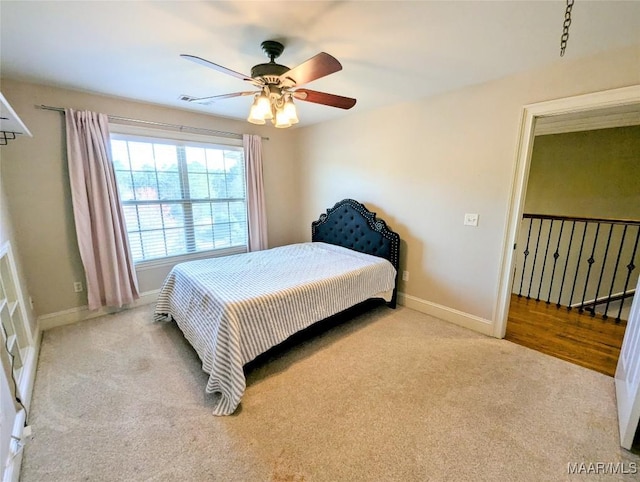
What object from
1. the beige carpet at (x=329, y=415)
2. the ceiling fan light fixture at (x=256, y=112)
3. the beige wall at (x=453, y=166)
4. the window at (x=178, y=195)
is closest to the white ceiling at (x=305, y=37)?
the beige wall at (x=453, y=166)

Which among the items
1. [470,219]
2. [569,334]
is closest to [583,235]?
[569,334]

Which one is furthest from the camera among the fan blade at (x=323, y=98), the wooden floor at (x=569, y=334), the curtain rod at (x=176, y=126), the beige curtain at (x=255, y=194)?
the beige curtain at (x=255, y=194)

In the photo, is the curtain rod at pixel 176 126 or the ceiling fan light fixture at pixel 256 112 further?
the curtain rod at pixel 176 126

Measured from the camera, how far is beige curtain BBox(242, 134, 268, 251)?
380cm

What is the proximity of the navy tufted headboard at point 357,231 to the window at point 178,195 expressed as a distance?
1.27 meters

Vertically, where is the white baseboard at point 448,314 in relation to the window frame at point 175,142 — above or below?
below

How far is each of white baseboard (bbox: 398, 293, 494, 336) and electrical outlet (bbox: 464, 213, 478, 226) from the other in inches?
37.7

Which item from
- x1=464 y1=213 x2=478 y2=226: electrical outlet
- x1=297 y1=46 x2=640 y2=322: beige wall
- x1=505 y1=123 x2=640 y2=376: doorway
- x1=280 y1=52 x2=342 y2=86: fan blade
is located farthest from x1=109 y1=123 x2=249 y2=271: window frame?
x1=505 y1=123 x2=640 y2=376: doorway

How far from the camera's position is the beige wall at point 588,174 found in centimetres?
387

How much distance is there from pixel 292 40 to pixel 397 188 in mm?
1958

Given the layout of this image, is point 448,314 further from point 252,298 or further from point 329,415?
point 252,298

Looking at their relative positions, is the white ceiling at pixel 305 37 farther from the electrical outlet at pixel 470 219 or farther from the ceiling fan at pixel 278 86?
the electrical outlet at pixel 470 219

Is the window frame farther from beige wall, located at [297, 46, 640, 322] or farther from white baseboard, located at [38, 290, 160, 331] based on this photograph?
beige wall, located at [297, 46, 640, 322]

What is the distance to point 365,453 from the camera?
4.80 ft
